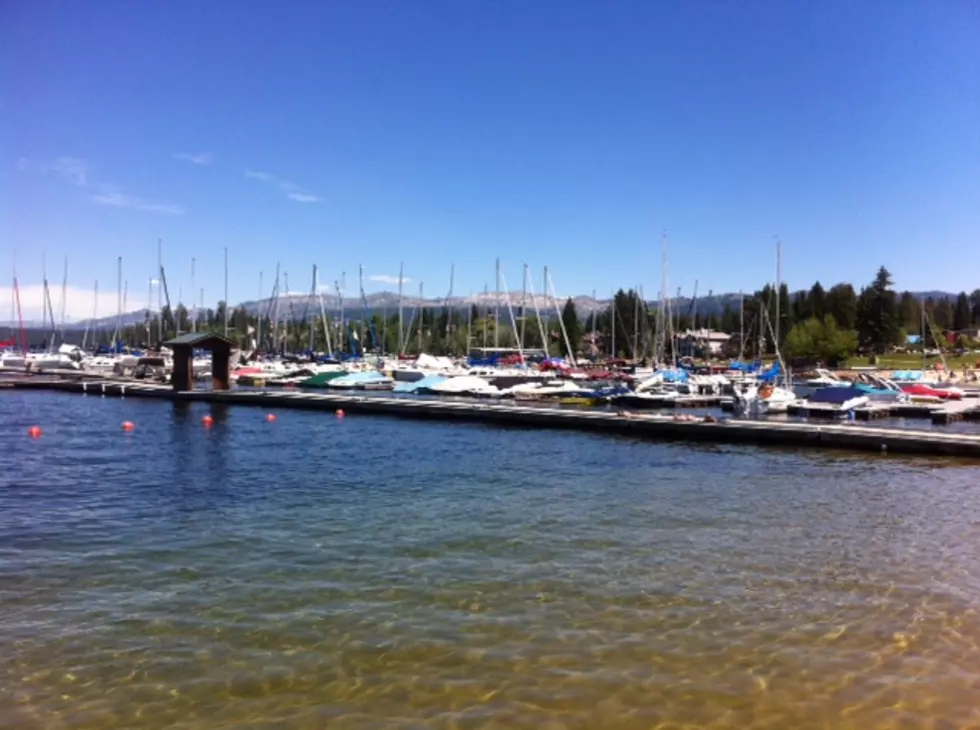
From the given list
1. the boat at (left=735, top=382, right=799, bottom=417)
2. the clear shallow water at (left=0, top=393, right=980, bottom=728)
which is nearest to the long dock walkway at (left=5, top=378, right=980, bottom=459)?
the boat at (left=735, top=382, right=799, bottom=417)

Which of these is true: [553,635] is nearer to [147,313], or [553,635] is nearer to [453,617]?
[453,617]

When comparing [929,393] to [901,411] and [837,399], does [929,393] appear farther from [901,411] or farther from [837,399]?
[837,399]

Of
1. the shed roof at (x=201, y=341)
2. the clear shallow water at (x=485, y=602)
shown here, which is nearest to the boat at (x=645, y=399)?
the shed roof at (x=201, y=341)

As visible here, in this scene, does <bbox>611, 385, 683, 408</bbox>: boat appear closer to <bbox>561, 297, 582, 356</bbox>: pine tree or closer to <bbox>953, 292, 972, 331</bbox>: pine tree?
<bbox>561, 297, 582, 356</bbox>: pine tree

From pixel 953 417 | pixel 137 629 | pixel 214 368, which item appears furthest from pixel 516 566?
pixel 214 368

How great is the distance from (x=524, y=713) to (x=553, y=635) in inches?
82.3

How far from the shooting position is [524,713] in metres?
7.93

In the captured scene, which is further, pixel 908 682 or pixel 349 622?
pixel 349 622

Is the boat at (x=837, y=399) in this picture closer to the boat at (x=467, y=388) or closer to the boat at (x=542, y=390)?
the boat at (x=542, y=390)

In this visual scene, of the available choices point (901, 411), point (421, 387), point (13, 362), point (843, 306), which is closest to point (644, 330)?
point (843, 306)

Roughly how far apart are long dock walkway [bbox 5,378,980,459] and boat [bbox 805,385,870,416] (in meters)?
7.02

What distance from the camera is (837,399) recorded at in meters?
47.2

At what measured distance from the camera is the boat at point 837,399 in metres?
44.9

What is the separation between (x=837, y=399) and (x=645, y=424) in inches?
708
